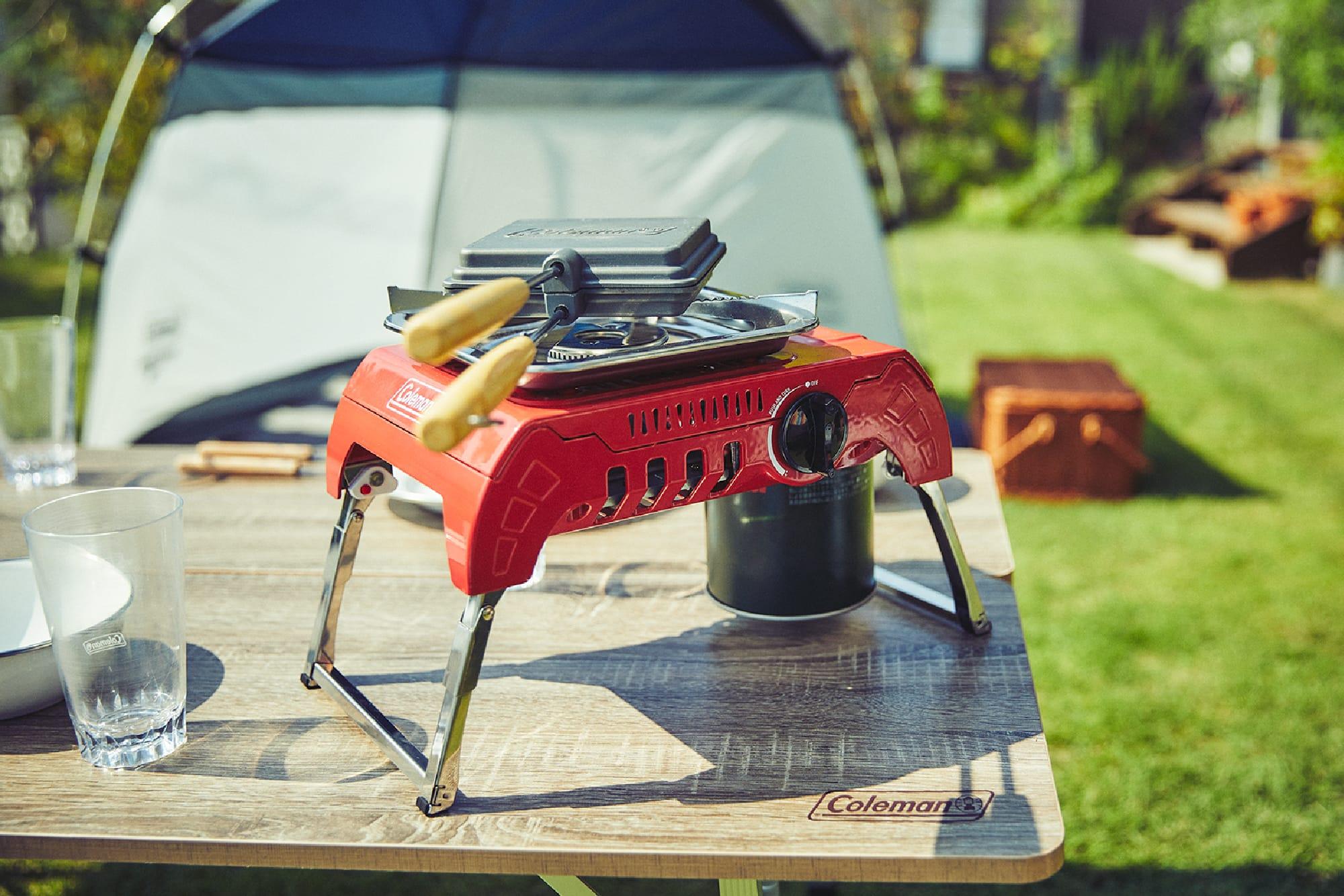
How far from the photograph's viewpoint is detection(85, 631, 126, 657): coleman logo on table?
0.84 metres

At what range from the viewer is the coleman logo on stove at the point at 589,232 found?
2.77ft

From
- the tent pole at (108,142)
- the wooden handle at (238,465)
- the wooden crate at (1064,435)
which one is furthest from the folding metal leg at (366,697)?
the wooden crate at (1064,435)

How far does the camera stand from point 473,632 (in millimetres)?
757

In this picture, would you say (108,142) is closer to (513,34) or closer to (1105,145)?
(513,34)

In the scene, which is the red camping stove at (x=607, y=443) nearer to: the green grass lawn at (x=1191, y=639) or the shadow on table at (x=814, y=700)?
the shadow on table at (x=814, y=700)

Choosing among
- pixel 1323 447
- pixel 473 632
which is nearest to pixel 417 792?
pixel 473 632

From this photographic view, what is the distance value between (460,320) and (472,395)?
0.04m

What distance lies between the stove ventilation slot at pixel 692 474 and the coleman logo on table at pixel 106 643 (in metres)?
0.41

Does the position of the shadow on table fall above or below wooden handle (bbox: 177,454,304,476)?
below

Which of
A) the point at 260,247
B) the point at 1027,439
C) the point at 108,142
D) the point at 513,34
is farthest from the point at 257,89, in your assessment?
the point at 1027,439

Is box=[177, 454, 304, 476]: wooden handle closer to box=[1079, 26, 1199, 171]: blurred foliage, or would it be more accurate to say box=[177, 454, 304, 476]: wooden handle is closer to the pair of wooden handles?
the pair of wooden handles

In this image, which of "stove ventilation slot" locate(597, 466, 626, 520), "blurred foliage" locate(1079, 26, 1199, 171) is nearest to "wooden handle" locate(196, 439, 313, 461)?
"stove ventilation slot" locate(597, 466, 626, 520)

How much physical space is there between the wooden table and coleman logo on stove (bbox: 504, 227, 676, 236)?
36 centimetres

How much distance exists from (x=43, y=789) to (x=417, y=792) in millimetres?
265
